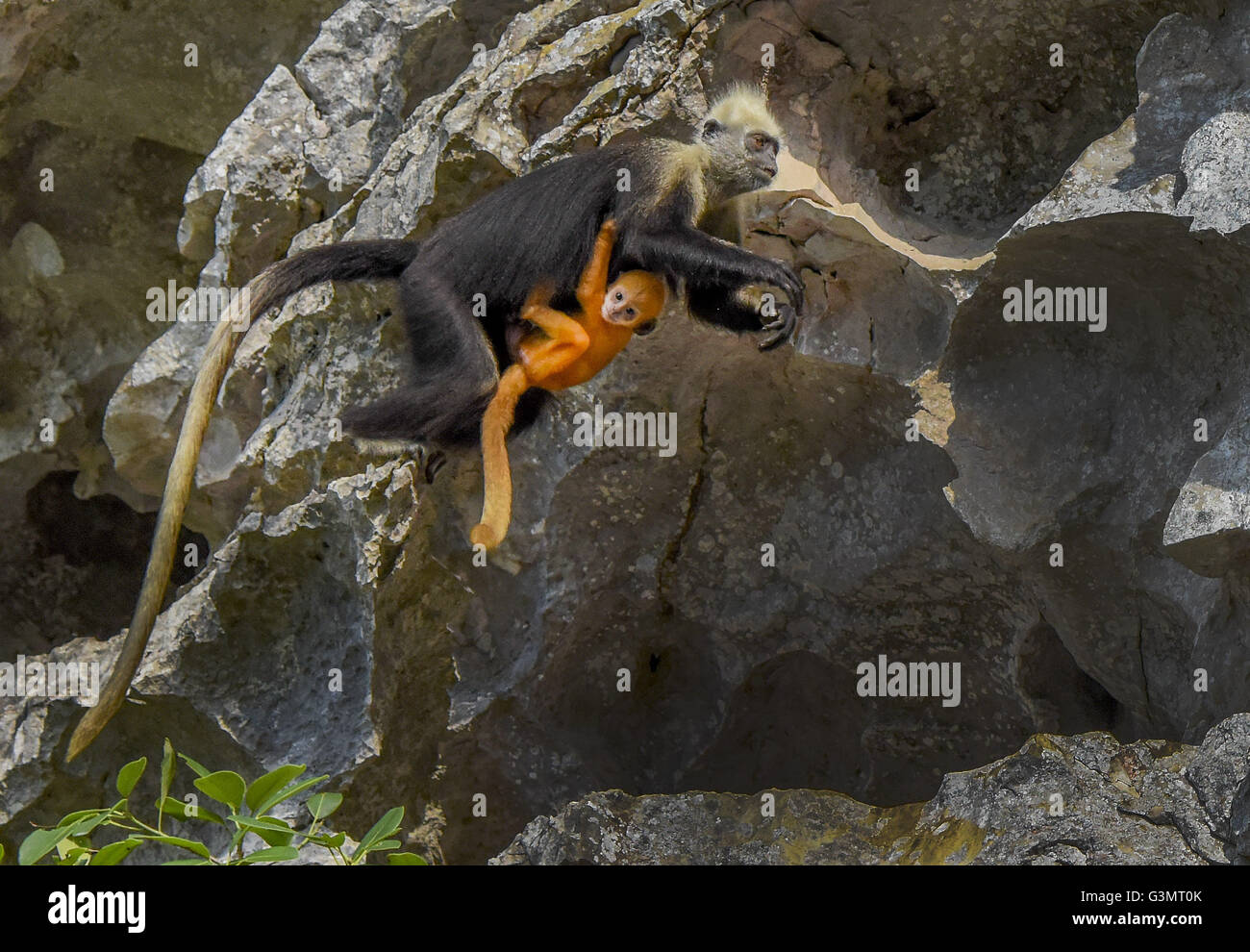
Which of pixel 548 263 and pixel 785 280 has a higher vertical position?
pixel 548 263

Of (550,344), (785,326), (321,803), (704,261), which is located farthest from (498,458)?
(321,803)

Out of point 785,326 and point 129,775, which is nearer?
point 129,775

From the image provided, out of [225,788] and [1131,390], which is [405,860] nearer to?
[225,788]

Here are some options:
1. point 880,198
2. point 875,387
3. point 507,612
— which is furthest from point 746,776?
point 880,198

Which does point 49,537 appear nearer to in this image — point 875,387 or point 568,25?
point 568,25

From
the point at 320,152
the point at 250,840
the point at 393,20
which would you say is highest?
the point at 393,20

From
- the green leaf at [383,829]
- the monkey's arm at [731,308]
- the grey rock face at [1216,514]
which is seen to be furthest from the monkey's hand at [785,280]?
the green leaf at [383,829]
